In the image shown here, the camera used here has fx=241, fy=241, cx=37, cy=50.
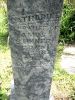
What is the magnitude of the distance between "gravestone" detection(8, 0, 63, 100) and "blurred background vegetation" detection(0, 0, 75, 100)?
848 mm

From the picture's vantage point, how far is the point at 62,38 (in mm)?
5715

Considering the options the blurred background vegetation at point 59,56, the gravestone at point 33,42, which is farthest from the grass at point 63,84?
the gravestone at point 33,42

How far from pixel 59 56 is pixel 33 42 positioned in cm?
251

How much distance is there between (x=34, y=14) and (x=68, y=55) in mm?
2792

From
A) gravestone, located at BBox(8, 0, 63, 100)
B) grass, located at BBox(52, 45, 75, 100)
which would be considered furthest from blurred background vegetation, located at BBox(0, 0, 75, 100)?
gravestone, located at BBox(8, 0, 63, 100)

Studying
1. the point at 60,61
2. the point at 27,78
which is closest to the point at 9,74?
the point at 60,61

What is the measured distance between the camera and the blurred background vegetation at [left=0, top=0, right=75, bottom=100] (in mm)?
4027

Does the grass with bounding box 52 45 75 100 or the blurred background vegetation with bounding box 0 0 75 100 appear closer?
the grass with bounding box 52 45 75 100

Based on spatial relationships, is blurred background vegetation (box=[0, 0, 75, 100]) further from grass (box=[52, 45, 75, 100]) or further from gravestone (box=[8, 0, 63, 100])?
gravestone (box=[8, 0, 63, 100])

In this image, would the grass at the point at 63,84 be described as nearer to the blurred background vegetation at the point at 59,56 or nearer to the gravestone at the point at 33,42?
the blurred background vegetation at the point at 59,56

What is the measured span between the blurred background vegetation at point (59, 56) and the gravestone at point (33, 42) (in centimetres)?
85

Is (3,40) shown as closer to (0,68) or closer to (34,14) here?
(0,68)

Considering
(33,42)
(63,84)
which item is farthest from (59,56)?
(33,42)

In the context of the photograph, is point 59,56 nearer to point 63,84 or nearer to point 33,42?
point 63,84
